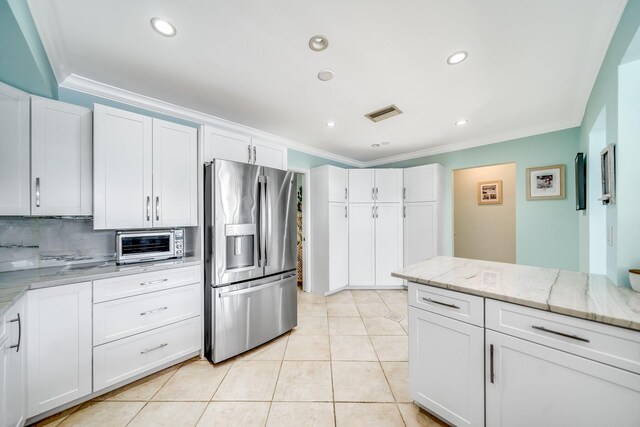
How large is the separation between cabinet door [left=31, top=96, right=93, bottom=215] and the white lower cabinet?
106 inches

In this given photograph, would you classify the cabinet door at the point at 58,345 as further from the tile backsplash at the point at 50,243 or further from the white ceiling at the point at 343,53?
the white ceiling at the point at 343,53

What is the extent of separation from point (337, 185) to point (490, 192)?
3139 millimetres

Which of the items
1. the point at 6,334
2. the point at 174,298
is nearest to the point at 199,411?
the point at 174,298

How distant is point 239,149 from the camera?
247 cm

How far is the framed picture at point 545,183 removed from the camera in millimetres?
3012

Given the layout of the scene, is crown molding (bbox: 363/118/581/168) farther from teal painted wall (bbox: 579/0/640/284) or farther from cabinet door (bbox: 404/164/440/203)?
teal painted wall (bbox: 579/0/640/284)

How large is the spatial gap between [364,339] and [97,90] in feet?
11.7

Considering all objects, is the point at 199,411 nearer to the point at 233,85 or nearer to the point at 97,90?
the point at 233,85

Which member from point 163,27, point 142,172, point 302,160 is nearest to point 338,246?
point 302,160

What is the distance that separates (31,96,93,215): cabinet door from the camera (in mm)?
1663

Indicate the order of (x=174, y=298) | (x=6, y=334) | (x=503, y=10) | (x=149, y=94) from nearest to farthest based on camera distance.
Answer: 1. (x=6, y=334)
2. (x=503, y=10)
3. (x=174, y=298)
4. (x=149, y=94)

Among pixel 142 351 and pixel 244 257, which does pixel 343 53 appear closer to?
pixel 244 257

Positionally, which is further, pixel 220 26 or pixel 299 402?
pixel 299 402

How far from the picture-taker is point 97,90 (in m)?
2.06
